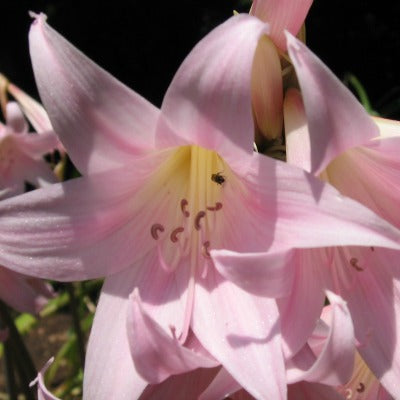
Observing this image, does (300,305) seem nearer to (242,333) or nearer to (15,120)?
(242,333)

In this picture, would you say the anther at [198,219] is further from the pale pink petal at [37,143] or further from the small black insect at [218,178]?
the pale pink petal at [37,143]

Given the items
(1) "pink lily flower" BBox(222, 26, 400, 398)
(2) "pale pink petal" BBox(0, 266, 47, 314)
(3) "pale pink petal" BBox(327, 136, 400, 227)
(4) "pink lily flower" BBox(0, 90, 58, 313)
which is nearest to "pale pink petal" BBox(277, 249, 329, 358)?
(1) "pink lily flower" BBox(222, 26, 400, 398)

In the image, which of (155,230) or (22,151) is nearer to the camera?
(155,230)

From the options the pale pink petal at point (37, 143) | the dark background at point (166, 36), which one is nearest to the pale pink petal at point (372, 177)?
the pale pink petal at point (37, 143)

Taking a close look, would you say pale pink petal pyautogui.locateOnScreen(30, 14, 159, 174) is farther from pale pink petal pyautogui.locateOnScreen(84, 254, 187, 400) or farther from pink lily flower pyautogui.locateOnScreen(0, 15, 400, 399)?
pale pink petal pyautogui.locateOnScreen(84, 254, 187, 400)

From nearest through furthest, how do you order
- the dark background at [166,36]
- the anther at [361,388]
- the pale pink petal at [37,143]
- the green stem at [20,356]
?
1. the anther at [361,388]
2. the green stem at [20,356]
3. the pale pink petal at [37,143]
4. the dark background at [166,36]

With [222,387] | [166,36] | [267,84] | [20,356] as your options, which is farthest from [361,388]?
[166,36]
